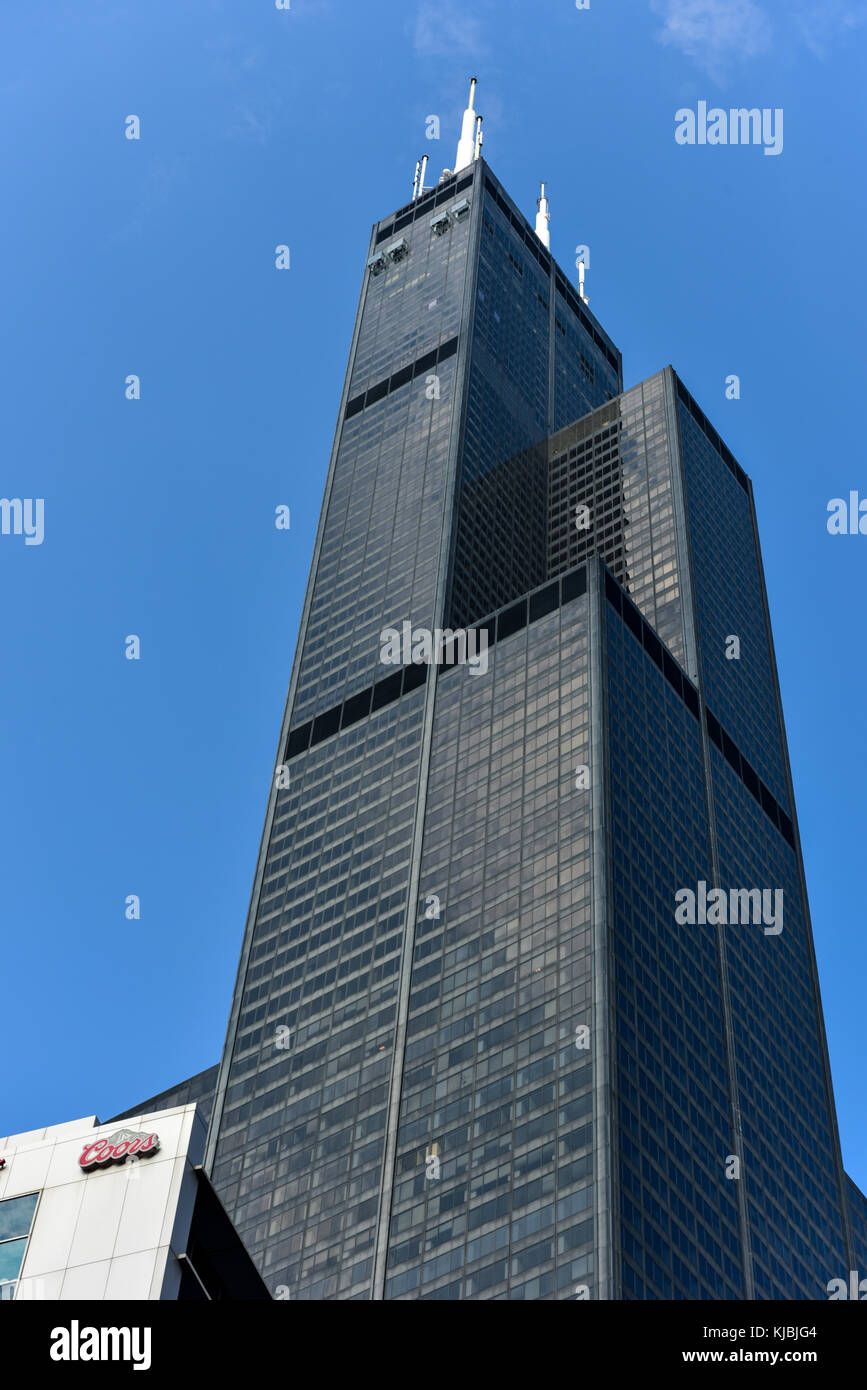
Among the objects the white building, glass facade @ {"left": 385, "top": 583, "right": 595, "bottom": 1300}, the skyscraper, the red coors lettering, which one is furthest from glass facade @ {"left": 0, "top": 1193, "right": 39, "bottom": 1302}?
glass facade @ {"left": 385, "top": 583, "right": 595, "bottom": 1300}

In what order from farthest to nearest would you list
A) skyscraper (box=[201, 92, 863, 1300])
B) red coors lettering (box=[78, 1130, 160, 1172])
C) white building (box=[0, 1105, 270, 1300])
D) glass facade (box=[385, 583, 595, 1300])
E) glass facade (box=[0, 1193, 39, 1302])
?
1. skyscraper (box=[201, 92, 863, 1300])
2. glass facade (box=[385, 583, 595, 1300])
3. red coors lettering (box=[78, 1130, 160, 1172])
4. glass facade (box=[0, 1193, 39, 1302])
5. white building (box=[0, 1105, 270, 1300])

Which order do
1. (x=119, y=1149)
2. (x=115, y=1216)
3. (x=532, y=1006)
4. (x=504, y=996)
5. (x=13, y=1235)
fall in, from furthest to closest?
(x=504, y=996) < (x=532, y=1006) < (x=119, y=1149) < (x=13, y=1235) < (x=115, y=1216)

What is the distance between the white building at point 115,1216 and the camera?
38344mm

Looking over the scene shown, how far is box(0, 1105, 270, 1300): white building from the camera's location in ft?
126

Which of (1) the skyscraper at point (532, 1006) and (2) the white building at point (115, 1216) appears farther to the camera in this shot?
(1) the skyscraper at point (532, 1006)

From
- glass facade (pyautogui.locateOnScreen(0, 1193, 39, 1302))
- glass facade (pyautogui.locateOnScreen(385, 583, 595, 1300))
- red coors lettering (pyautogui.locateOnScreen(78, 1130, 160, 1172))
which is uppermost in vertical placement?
glass facade (pyautogui.locateOnScreen(385, 583, 595, 1300))

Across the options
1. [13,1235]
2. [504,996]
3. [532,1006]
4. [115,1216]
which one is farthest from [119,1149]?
[504,996]

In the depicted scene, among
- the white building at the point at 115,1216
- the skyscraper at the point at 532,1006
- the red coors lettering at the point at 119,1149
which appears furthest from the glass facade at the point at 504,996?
the red coors lettering at the point at 119,1149

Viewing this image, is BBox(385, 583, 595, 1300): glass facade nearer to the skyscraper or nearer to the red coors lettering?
the skyscraper

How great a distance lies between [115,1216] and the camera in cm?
3928

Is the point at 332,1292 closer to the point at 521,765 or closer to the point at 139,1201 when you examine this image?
the point at 521,765

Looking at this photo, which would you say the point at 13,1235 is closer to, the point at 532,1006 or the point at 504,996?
the point at 532,1006

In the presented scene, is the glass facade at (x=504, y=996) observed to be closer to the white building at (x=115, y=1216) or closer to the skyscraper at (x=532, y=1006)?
the skyscraper at (x=532, y=1006)
